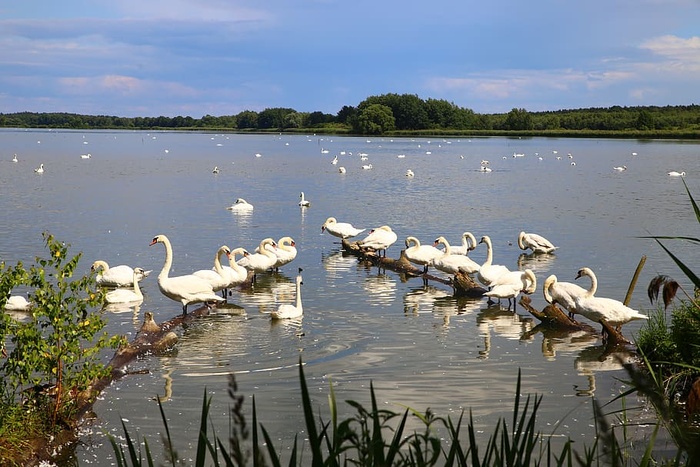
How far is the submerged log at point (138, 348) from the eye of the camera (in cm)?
852

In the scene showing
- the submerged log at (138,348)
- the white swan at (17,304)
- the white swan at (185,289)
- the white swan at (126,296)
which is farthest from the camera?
the white swan at (126,296)

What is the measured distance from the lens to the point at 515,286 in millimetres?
13297

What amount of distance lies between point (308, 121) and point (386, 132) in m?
34.0

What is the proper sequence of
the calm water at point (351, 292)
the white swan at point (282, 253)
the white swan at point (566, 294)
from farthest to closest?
the white swan at point (282, 253) → the white swan at point (566, 294) → the calm water at point (351, 292)

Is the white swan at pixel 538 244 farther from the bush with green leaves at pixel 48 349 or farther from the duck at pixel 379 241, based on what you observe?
the bush with green leaves at pixel 48 349

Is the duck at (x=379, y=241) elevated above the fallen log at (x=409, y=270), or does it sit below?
above

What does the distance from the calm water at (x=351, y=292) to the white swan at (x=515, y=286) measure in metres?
0.38

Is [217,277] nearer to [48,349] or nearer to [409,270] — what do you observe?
[409,270]

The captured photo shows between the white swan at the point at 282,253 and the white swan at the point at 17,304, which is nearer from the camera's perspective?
the white swan at the point at 17,304

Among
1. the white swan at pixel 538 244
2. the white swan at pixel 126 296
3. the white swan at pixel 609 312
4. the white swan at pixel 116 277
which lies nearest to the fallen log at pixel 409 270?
the white swan at pixel 609 312

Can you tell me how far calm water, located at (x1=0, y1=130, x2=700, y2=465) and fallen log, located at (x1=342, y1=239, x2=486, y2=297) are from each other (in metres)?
0.27

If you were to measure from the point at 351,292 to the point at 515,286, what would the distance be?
307 centimetres

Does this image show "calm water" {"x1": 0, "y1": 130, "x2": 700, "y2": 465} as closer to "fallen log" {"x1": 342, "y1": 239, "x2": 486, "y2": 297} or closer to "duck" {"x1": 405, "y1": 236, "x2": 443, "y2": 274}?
"fallen log" {"x1": 342, "y1": 239, "x2": 486, "y2": 297}

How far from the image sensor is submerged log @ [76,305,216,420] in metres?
8.52
